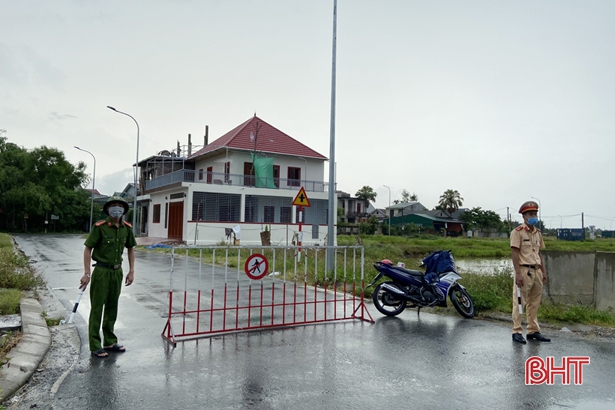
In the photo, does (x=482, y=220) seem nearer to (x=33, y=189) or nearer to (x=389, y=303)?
(x=33, y=189)

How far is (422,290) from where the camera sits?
8.52m

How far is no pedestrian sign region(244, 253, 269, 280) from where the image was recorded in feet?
23.8

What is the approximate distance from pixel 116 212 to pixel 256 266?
7.60ft

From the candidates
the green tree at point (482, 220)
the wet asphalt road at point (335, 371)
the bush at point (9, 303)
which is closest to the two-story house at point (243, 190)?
the bush at point (9, 303)

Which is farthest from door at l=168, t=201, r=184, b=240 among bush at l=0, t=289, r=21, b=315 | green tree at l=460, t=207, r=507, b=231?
green tree at l=460, t=207, r=507, b=231

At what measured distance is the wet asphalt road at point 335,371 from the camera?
4.36 metres

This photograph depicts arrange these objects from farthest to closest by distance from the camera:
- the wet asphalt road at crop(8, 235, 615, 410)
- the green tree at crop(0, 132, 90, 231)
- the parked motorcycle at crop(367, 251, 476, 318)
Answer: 1. the green tree at crop(0, 132, 90, 231)
2. the parked motorcycle at crop(367, 251, 476, 318)
3. the wet asphalt road at crop(8, 235, 615, 410)

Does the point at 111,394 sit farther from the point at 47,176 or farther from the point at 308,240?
the point at 47,176

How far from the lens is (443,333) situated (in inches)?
287

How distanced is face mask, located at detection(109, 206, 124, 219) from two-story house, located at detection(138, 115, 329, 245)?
23.7m

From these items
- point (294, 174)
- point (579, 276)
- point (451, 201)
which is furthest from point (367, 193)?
point (579, 276)

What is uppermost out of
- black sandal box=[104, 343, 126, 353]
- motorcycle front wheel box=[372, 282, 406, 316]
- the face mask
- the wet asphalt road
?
the face mask

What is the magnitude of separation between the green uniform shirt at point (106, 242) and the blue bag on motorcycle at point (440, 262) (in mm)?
5408

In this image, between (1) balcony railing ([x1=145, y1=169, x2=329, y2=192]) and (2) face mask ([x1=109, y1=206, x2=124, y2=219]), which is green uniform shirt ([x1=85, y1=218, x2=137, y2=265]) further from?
(1) balcony railing ([x1=145, y1=169, x2=329, y2=192])
